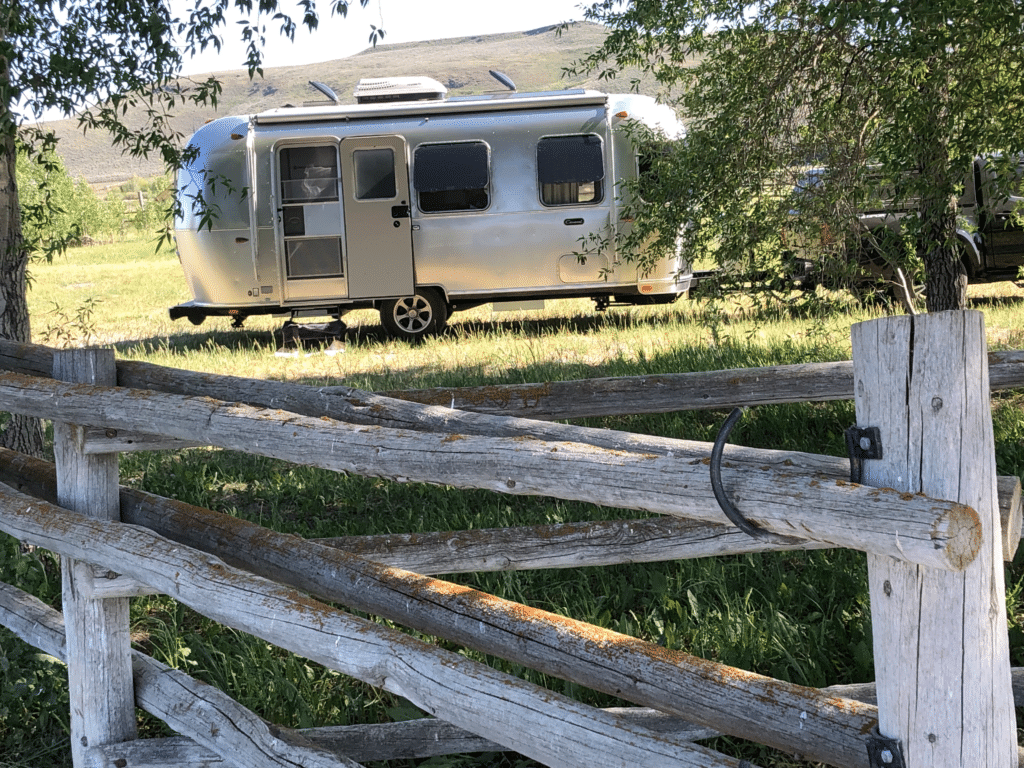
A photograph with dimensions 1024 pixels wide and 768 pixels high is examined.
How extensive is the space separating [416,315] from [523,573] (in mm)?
7824

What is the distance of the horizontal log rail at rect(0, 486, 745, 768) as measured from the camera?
207 cm

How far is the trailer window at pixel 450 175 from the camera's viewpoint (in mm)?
11797

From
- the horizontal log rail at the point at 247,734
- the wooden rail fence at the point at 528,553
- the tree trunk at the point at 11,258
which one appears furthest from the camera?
the tree trunk at the point at 11,258

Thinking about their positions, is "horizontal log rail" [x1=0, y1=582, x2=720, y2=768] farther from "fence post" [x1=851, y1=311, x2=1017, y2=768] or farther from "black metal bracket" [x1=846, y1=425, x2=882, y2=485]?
"black metal bracket" [x1=846, y1=425, x2=882, y2=485]

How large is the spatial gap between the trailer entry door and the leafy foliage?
5747 mm

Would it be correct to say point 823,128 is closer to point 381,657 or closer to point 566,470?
point 566,470

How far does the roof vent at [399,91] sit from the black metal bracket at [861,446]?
11172 mm

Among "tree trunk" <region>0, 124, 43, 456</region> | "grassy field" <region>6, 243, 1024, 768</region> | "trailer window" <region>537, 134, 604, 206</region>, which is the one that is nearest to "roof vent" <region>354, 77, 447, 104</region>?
"trailer window" <region>537, 134, 604, 206</region>

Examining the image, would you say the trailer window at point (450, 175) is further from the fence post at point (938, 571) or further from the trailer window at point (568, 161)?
the fence post at point (938, 571)

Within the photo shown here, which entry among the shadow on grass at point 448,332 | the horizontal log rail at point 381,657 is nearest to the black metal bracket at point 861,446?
the horizontal log rail at point 381,657

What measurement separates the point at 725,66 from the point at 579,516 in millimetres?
3024

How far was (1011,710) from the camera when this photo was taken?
179 centimetres

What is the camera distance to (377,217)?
11875 mm

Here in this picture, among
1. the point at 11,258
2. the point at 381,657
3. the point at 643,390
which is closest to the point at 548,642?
the point at 381,657
